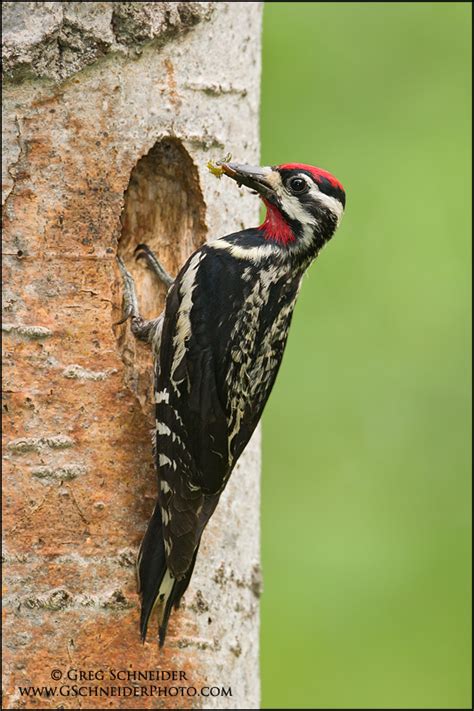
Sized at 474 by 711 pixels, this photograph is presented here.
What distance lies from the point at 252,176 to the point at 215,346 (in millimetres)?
486

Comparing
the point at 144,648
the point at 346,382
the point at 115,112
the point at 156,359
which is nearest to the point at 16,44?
the point at 115,112

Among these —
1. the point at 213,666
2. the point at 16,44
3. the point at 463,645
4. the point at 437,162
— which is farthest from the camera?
the point at 437,162

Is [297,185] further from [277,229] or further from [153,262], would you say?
[153,262]

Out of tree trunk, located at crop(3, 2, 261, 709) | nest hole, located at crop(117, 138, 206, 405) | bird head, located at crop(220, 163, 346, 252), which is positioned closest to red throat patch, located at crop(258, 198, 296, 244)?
bird head, located at crop(220, 163, 346, 252)

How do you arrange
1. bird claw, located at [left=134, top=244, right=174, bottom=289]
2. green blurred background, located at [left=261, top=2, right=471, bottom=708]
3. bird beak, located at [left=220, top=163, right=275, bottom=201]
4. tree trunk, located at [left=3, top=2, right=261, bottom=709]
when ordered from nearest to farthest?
tree trunk, located at [left=3, top=2, right=261, bottom=709] → bird beak, located at [left=220, top=163, right=275, bottom=201] → bird claw, located at [left=134, top=244, right=174, bottom=289] → green blurred background, located at [left=261, top=2, right=471, bottom=708]

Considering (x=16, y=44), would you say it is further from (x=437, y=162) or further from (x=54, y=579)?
(x=437, y=162)

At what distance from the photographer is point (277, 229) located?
13.0 feet

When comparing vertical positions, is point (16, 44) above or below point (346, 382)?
above

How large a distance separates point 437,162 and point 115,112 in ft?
12.4

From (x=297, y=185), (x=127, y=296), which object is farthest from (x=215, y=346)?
(x=297, y=185)

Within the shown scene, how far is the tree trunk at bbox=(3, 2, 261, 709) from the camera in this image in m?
3.57

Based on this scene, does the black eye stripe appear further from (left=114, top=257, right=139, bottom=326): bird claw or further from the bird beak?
(left=114, top=257, right=139, bottom=326): bird claw

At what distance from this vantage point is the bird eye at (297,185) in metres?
3.86

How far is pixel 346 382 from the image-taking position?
6863 millimetres
